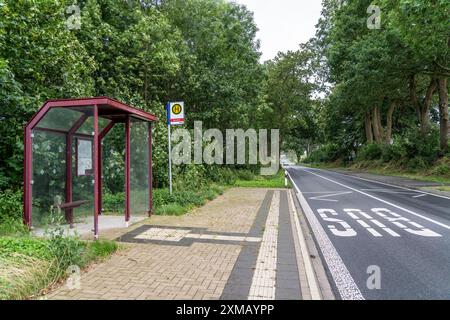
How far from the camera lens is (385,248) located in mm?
5875

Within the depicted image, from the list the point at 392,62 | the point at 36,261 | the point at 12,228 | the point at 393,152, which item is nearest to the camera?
the point at 36,261

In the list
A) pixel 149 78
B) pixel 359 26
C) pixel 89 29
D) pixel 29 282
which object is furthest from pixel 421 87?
pixel 29 282

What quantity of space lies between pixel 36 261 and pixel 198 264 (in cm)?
218

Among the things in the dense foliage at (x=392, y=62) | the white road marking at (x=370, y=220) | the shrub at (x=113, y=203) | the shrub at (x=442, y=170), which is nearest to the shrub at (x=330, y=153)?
the dense foliage at (x=392, y=62)

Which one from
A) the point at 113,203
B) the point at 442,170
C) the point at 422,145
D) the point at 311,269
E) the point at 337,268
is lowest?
the point at 337,268

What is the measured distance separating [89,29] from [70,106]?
6.57m

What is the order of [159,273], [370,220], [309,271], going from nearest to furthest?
A: 1. [159,273]
2. [309,271]
3. [370,220]

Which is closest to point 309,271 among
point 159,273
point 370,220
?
point 159,273

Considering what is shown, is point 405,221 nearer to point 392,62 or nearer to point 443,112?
point 392,62

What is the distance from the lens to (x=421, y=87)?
29031 mm

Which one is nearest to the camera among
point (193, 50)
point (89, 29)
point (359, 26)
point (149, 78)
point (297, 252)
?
point (297, 252)

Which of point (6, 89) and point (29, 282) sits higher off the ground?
point (6, 89)

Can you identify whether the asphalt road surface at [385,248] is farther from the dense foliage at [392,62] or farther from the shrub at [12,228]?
the dense foliage at [392,62]
